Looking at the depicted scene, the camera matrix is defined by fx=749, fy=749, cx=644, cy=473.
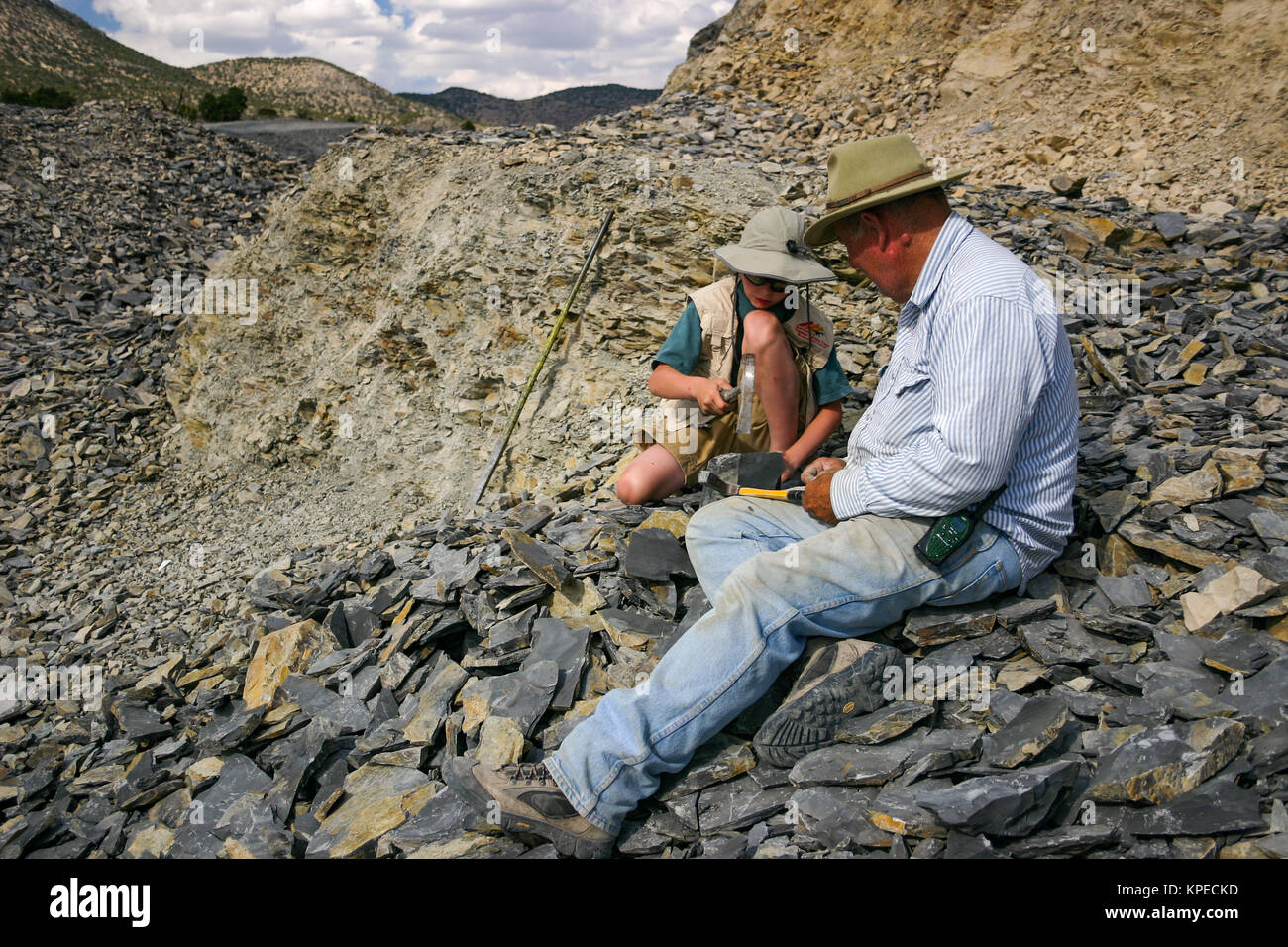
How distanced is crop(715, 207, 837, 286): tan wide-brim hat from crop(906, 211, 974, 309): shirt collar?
120 centimetres

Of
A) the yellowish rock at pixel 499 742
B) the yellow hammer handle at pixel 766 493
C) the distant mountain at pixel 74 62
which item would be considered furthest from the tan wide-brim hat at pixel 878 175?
the distant mountain at pixel 74 62

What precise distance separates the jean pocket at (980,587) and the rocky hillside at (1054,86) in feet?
26.9

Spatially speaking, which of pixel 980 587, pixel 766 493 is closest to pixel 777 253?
pixel 766 493

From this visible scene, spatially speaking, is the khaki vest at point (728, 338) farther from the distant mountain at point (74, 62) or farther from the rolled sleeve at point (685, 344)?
the distant mountain at point (74, 62)

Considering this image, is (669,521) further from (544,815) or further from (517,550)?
(544,815)

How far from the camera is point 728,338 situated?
4.88 m

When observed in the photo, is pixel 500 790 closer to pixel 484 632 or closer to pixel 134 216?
pixel 484 632

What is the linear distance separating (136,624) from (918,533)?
7801 mm

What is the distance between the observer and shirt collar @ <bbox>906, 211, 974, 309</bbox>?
322cm

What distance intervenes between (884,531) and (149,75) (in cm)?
7151

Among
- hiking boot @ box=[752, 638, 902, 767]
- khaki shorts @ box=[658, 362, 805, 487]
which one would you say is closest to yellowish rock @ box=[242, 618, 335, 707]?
khaki shorts @ box=[658, 362, 805, 487]

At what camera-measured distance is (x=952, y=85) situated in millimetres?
12656

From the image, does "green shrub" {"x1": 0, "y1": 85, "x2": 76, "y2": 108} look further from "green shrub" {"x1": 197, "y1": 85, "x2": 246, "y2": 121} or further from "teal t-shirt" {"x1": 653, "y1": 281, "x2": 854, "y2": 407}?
"teal t-shirt" {"x1": 653, "y1": 281, "x2": 854, "y2": 407}

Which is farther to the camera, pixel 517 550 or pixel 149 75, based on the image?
pixel 149 75
